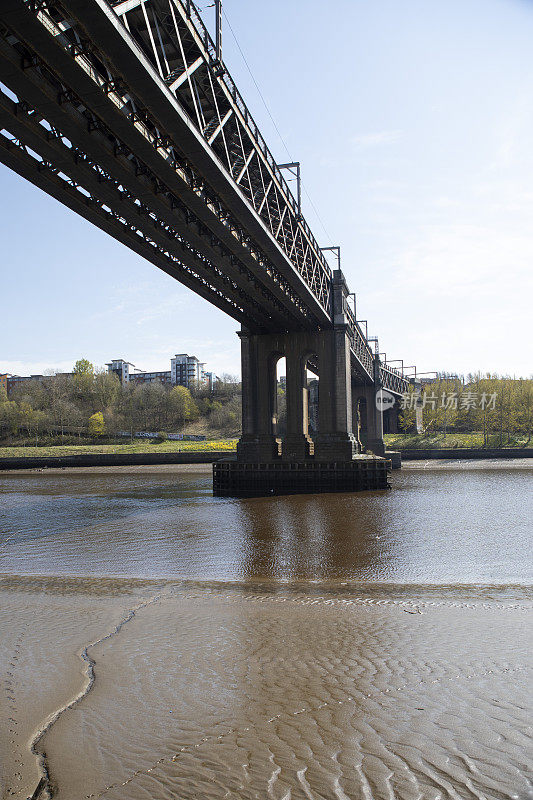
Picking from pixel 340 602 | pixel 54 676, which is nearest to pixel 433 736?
pixel 54 676

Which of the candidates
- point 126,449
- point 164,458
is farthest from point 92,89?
point 126,449

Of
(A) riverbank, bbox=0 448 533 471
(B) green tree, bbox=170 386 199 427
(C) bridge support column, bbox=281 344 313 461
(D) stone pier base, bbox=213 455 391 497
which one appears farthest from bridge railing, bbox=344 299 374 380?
(B) green tree, bbox=170 386 199 427

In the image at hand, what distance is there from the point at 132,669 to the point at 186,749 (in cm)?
200

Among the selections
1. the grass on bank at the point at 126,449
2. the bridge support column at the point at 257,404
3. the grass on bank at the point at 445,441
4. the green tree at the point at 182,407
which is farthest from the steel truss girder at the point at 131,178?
the green tree at the point at 182,407

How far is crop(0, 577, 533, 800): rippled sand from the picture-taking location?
3670 mm

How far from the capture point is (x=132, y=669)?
19.2 feet

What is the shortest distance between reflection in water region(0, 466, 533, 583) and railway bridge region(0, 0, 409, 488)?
35.8 feet

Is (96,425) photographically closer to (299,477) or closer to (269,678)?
(299,477)

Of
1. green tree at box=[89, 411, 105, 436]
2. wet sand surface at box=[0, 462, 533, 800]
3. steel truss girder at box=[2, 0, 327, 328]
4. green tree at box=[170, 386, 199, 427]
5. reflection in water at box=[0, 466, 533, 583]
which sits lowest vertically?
reflection in water at box=[0, 466, 533, 583]

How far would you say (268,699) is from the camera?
4.98 meters

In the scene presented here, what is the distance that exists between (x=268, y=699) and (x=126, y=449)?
69.7 meters

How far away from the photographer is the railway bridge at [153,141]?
10.6m

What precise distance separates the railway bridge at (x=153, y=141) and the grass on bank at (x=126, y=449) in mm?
38105

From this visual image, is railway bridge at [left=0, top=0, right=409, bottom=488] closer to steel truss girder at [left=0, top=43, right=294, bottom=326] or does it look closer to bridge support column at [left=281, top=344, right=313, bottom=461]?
steel truss girder at [left=0, top=43, right=294, bottom=326]
